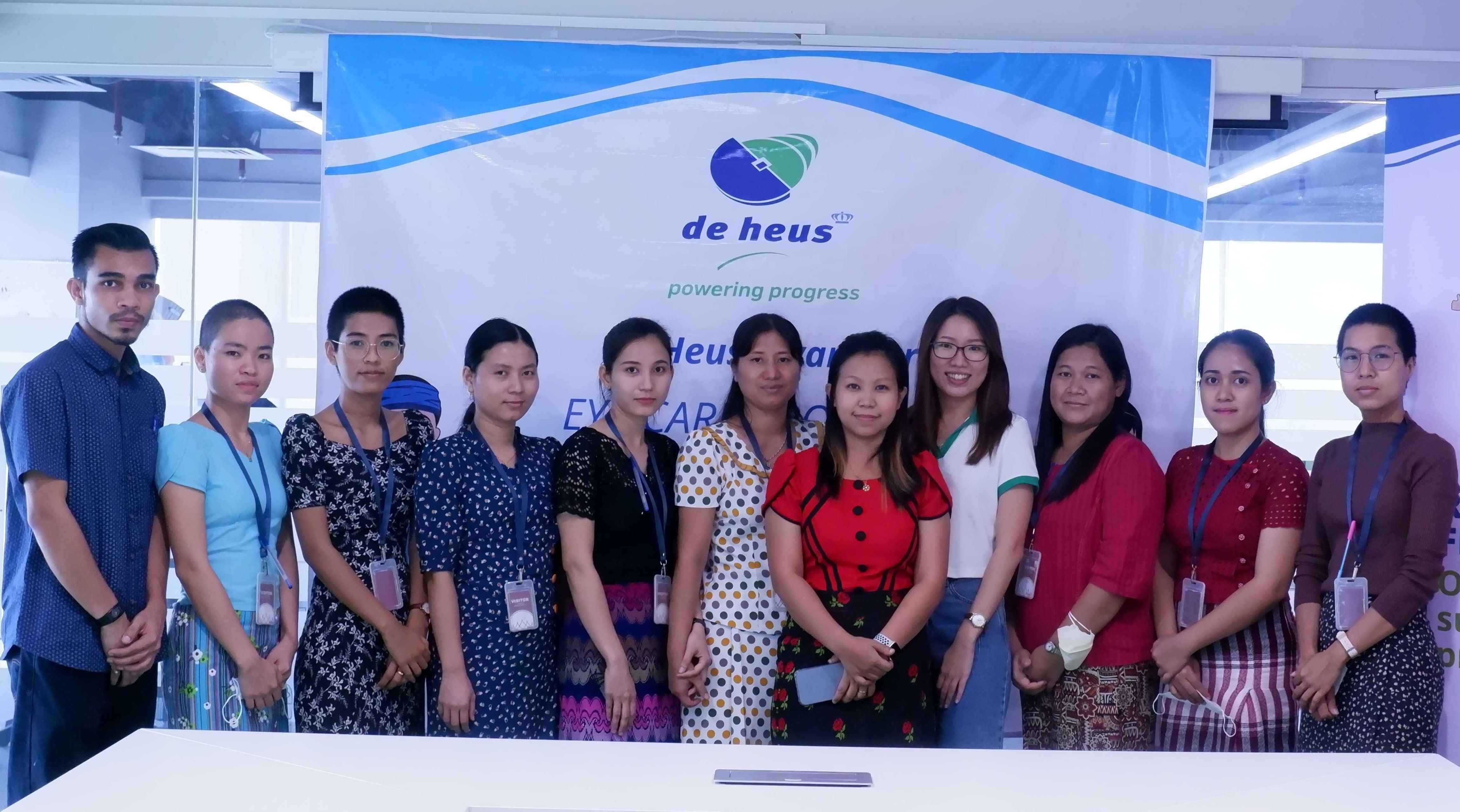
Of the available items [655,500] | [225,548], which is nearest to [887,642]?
[655,500]

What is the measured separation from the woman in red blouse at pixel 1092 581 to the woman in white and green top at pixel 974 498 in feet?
0.26

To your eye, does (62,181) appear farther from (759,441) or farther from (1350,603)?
(1350,603)

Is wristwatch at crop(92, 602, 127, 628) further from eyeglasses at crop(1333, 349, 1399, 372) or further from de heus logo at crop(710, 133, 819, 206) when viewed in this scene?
eyeglasses at crop(1333, 349, 1399, 372)

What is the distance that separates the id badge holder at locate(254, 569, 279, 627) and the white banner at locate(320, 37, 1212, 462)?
810 millimetres

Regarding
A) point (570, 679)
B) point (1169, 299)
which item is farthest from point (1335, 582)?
point (570, 679)

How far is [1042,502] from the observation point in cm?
273

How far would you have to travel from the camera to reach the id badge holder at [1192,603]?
263 centimetres

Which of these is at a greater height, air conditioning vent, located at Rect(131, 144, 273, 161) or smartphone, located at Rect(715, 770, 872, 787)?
air conditioning vent, located at Rect(131, 144, 273, 161)

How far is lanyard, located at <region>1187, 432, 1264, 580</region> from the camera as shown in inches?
104

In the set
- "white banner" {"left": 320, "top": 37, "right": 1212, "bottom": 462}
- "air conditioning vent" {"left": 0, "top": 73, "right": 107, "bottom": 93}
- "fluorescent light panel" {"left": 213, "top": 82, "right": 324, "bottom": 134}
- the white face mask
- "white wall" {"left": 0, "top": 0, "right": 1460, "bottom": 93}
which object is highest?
"white wall" {"left": 0, "top": 0, "right": 1460, "bottom": 93}

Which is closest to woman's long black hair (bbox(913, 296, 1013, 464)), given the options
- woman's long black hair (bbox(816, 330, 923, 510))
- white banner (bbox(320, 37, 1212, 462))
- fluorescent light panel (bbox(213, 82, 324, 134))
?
woman's long black hair (bbox(816, 330, 923, 510))

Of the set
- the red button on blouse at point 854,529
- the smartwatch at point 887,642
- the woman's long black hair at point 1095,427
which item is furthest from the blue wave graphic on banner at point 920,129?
the smartwatch at point 887,642

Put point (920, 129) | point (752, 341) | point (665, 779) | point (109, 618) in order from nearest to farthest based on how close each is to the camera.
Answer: point (665, 779) → point (109, 618) → point (752, 341) → point (920, 129)

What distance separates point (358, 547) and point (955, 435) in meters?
1.49
